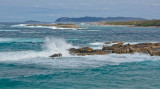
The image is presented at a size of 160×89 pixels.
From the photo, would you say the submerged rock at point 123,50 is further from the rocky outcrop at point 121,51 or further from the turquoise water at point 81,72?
the turquoise water at point 81,72

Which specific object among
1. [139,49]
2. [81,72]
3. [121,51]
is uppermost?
[139,49]

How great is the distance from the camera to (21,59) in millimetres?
25016

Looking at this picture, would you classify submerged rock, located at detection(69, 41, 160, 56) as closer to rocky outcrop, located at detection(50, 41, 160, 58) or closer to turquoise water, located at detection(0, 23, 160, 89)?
rocky outcrop, located at detection(50, 41, 160, 58)

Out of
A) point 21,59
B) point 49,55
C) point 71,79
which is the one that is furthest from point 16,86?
point 49,55

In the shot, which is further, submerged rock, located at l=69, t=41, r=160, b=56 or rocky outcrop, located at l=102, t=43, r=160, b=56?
submerged rock, located at l=69, t=41, r=160, b=56

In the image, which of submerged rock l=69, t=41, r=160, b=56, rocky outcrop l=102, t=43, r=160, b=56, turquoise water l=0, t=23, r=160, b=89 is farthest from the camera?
submerged rock l=69, t=41, r=160, b=56

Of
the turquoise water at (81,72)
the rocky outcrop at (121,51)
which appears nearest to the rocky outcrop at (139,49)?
the rocky outcrop at (121,51)

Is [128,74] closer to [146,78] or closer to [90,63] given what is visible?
[146,78]

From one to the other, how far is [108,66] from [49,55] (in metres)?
8.10

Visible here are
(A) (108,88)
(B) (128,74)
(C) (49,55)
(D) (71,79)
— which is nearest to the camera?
(A) (108,88)

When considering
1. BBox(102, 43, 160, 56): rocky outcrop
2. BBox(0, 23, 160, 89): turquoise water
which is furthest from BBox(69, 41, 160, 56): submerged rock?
BBox(0, 23, 160, 89): turquoise water

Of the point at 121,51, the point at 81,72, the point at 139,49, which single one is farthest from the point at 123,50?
the point at 81,72

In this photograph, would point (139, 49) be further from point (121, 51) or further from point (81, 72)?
point (81, 72)

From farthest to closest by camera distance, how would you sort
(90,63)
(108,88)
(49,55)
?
(49,55)
(90,63)
(108,88)
